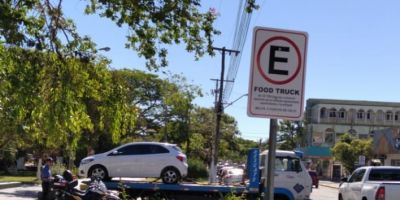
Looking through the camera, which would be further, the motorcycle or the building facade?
the building facade

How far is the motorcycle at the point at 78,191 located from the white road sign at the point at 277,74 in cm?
1075

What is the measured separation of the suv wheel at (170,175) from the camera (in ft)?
63.8

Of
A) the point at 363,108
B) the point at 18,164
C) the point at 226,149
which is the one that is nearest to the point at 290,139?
the point at 363,108

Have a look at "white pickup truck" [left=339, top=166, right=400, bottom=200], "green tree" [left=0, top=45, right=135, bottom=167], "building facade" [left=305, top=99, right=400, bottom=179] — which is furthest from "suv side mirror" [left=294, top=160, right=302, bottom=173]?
"building facade" [left=305, top=99, right=400, bottom=179]

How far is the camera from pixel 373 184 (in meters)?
17.5

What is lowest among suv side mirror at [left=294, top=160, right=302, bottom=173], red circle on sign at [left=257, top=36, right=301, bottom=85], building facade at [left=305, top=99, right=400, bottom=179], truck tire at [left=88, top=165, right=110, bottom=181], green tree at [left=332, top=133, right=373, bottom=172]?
truck tire at [left=88, top=165, right=110, bottom=181]

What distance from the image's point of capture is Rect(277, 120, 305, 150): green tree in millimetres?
117812

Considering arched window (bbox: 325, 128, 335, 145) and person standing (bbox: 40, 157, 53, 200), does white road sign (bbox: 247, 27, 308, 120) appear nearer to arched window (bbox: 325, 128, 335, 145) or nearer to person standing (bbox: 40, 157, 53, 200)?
person standing (bbox: 40, 157, 53, 200)

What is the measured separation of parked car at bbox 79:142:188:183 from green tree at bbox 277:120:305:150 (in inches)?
3852

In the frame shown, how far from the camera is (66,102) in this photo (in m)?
9.27

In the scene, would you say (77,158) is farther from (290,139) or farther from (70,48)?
(290,139)

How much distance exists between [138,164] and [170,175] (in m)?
1.04

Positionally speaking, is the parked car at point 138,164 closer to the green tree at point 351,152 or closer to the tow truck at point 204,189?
the tow truck at point 204,189

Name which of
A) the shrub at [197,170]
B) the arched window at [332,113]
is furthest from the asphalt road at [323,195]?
the arched window at [332,113]
